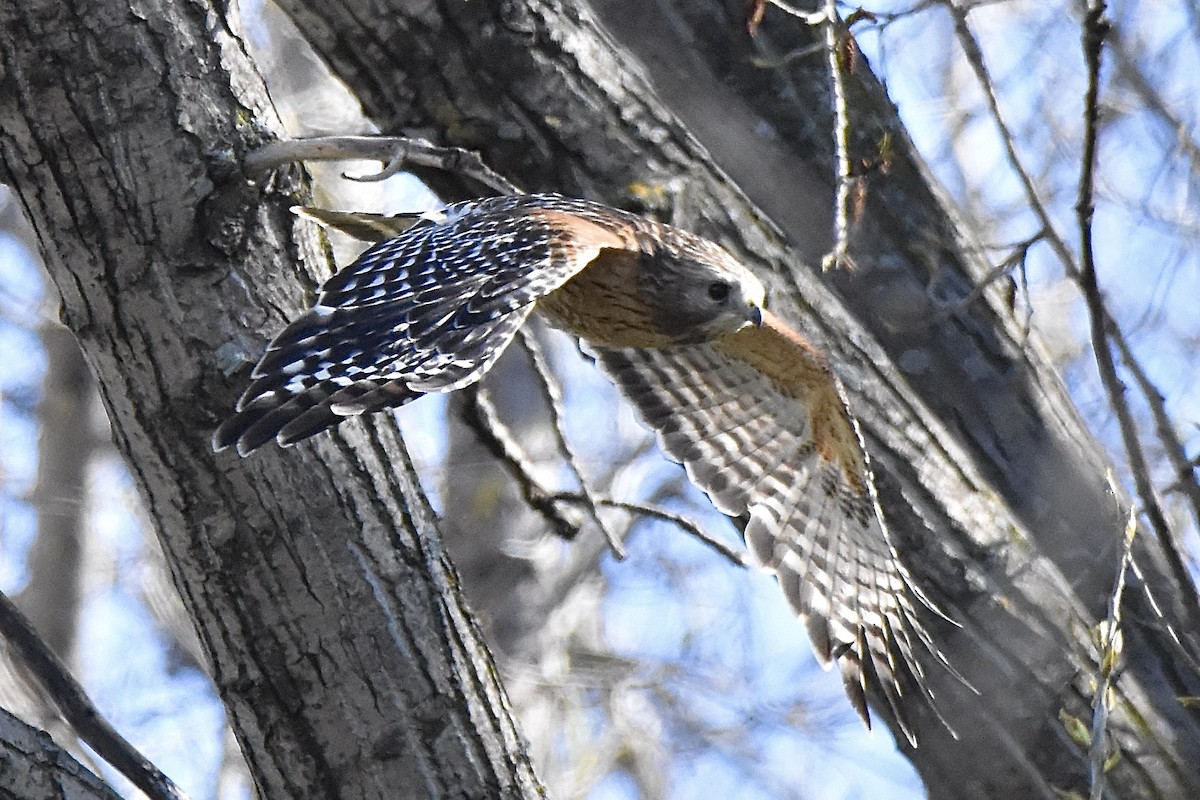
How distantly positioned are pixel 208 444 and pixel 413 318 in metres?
0.46

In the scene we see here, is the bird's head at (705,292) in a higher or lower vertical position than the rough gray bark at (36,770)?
higher

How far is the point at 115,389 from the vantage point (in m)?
2.87

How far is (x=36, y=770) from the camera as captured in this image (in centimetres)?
234

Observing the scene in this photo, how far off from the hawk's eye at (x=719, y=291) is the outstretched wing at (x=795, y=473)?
0.12 meters

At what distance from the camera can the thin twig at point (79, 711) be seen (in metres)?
2.52

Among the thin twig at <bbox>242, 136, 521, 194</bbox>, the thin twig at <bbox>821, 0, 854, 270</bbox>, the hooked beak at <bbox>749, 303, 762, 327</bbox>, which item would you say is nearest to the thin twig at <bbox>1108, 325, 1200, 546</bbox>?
the thin twig at <bbox>821, 0, 854, 270</bbox>

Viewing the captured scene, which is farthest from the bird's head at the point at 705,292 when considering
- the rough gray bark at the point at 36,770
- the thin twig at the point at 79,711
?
the rough gray bark at the point at 36,770

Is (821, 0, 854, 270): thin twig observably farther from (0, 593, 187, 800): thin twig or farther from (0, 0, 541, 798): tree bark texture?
(0, 593, 187, 800): thin twig

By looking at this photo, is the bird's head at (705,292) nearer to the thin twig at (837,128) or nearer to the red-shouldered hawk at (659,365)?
the red-shouldered hawk at (659,365)

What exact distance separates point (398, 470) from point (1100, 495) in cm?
188

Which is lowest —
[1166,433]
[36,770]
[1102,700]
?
[1102,700]

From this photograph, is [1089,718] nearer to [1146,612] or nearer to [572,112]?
[1146,612]

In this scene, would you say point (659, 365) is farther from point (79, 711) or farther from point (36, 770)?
Result: point (36, 770)

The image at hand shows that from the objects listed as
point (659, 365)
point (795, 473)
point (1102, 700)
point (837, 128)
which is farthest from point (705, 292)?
point (1102, 700)
